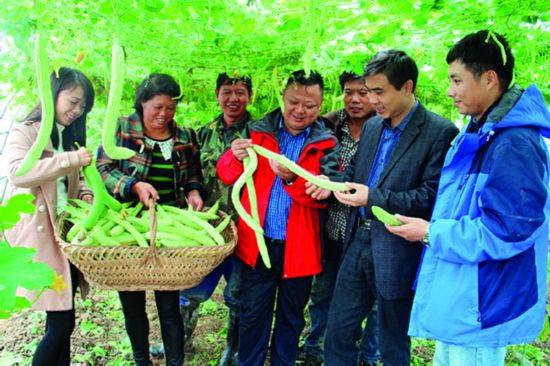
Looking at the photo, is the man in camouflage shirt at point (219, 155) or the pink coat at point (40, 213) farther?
the man in camouflage shirt at point (219, 155)

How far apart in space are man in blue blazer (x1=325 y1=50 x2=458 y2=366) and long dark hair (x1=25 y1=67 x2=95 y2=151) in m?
1.69

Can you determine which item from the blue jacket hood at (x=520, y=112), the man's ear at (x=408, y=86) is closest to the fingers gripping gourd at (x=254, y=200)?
the man's ear at (x=408, y=86)

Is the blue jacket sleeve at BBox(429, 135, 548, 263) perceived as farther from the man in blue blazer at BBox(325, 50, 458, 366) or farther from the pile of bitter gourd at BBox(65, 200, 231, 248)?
the pile of bitter gourd at BBox(65, 200, 231, 248)

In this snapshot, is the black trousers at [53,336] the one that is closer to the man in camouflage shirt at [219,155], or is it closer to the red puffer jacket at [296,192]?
the man in camouflage shirt at [219,155]

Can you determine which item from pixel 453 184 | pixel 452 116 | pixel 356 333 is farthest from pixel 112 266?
pixel 452 116

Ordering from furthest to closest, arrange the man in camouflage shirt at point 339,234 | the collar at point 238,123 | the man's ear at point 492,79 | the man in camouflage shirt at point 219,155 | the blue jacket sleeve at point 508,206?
the collar at point 238,123 → the man in camouflage shirt at point 219,155 → the man in camouflage shirt at point 339,234 → the man's ear at point 492,79 → the blue jacket sleeve at point 508,206

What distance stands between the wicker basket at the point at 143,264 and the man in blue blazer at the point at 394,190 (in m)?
0.85

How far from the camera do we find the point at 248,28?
1.79 m

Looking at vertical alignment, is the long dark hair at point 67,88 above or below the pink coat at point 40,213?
above

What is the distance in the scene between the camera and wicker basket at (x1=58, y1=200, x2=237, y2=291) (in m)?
2.00

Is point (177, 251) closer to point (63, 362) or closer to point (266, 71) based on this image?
point (266, 71)

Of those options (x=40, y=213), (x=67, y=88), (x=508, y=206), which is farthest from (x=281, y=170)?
(x=40, y=213)

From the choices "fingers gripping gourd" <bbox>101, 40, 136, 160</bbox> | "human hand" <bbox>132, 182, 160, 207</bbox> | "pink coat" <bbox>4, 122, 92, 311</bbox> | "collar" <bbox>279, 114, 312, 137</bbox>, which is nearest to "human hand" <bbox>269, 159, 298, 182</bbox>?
"collar" <bbox>279, 114, 312, 137</bbox>

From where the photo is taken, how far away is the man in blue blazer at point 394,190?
2.15 meters
